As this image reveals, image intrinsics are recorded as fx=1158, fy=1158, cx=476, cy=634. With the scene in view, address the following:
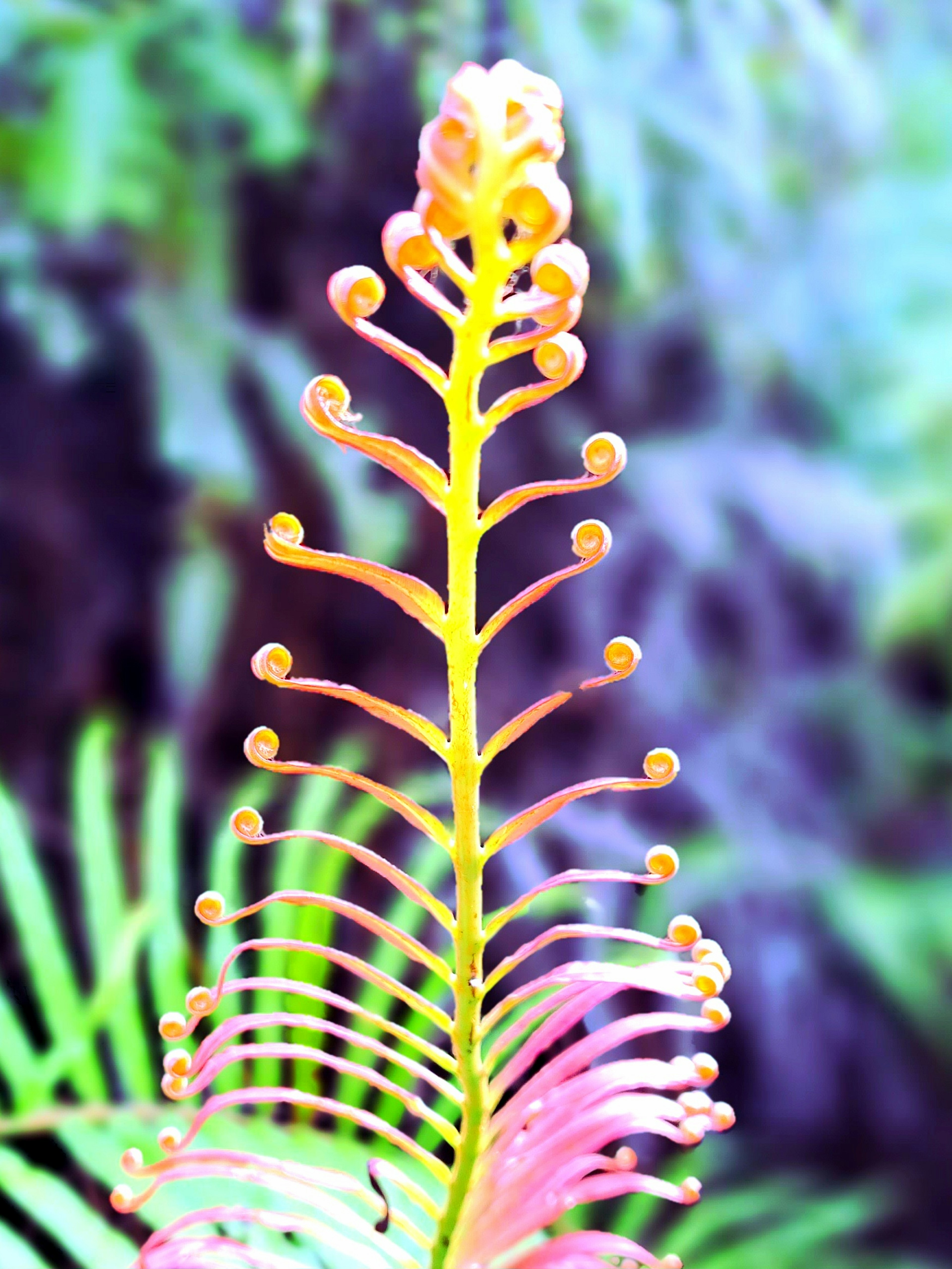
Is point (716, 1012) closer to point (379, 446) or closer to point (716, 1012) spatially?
point (716, 1012)

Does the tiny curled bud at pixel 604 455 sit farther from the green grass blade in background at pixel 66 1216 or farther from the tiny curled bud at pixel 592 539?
the green grass blade in background at pixel 66 1216

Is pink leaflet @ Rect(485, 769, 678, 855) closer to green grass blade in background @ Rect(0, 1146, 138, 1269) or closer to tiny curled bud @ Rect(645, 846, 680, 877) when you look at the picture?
tiny curled bud @ Rect(645, 846, 680, 877)

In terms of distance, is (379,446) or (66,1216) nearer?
(379,446)

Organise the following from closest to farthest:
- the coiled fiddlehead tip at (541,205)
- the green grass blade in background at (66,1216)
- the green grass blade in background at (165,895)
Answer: the coiled fiddlehead tip at (541,205) < the green grass blade in background at (66,1216) < the green grass blade in background at (165,895)

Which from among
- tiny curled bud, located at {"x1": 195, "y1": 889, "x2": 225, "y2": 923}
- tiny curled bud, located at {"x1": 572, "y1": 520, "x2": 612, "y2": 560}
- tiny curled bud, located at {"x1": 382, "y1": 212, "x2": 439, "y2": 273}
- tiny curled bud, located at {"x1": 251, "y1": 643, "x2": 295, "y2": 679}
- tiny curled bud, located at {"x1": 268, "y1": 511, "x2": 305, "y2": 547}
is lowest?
tiny curled bud, located at {"x1": 195, "y1": 889, "x2": 225, "y2": 923}

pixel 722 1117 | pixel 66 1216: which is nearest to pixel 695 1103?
pixel 722 1117

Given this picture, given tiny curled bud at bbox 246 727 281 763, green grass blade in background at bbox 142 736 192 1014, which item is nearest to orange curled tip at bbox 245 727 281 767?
tiny curled bud at bbox 246 727 281 763

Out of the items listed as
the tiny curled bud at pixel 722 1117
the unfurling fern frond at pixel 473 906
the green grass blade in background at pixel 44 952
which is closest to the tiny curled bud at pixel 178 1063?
the unfurling fern frond at pixel 473 906
